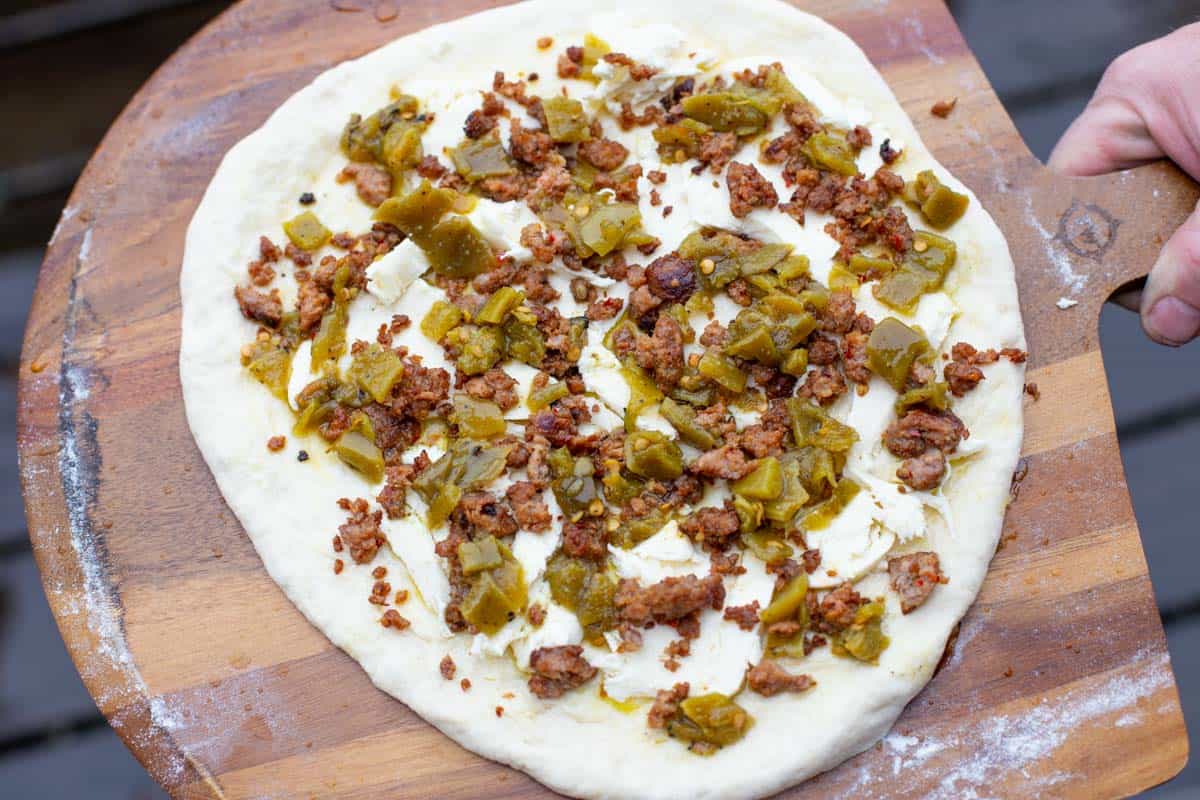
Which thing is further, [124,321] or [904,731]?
[124,321]

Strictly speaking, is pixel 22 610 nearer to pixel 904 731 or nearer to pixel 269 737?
pixel 269 737

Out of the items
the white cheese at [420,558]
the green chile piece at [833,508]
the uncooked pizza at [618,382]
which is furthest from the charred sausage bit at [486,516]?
the green chile piece at [833,508]

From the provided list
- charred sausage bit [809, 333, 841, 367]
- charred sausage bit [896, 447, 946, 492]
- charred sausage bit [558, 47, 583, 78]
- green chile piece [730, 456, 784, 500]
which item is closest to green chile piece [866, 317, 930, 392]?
charred sausage bit [809, 333, 841, 367]

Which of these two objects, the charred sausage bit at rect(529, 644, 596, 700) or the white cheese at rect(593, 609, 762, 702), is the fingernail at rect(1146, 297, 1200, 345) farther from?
the charred sausage bit at rect(529, 644, 596, 700)

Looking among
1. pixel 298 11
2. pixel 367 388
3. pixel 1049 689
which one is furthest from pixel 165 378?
pixel 1049 689

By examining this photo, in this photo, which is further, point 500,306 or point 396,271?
point 396,271

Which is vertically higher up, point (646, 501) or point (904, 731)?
point (646, 501)

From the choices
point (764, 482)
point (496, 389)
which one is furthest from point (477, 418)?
point (764, 482)

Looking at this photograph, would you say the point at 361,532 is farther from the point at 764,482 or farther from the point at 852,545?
the point at 852,545
